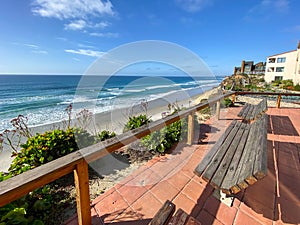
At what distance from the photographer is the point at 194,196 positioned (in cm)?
159

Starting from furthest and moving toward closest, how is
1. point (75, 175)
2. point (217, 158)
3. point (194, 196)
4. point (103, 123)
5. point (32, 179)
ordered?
point (103, 123)
point (194, 196)
point (217, 158)
point (75, 175)
point (32, 179)

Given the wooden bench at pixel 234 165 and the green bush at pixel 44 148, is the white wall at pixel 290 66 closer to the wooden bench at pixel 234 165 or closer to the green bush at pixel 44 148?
the wooden bench at pixel 234 165

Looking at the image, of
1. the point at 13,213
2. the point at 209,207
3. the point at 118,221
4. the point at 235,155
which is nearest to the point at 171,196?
the point at 209,207

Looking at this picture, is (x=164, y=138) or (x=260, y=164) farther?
(x=164, y=138)

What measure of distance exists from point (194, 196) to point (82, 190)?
1157mm

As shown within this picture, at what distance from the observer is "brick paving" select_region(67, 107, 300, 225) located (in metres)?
1.35

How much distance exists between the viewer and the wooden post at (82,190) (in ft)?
3.33

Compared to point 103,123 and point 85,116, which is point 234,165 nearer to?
point 85,116

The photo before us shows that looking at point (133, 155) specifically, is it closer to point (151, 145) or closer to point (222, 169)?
point (151, 145)

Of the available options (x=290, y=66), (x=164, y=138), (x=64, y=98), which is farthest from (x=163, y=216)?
(x=290, y=66)

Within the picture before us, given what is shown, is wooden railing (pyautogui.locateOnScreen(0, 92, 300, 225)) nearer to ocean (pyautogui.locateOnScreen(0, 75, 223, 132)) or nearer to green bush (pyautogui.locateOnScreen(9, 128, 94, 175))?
green bush (pyautogui.locateOnScreen(9, 128, 94, 175))

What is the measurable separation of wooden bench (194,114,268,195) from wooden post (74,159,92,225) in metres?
0.91

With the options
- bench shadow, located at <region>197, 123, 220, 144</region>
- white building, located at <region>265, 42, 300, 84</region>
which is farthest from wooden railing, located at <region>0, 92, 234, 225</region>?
white building, located at <region>265, 42, 300, 84</region>

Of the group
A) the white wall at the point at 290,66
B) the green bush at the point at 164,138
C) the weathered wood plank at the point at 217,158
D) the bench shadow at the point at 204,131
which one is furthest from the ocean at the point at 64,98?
the white wall at the point at 290,66
